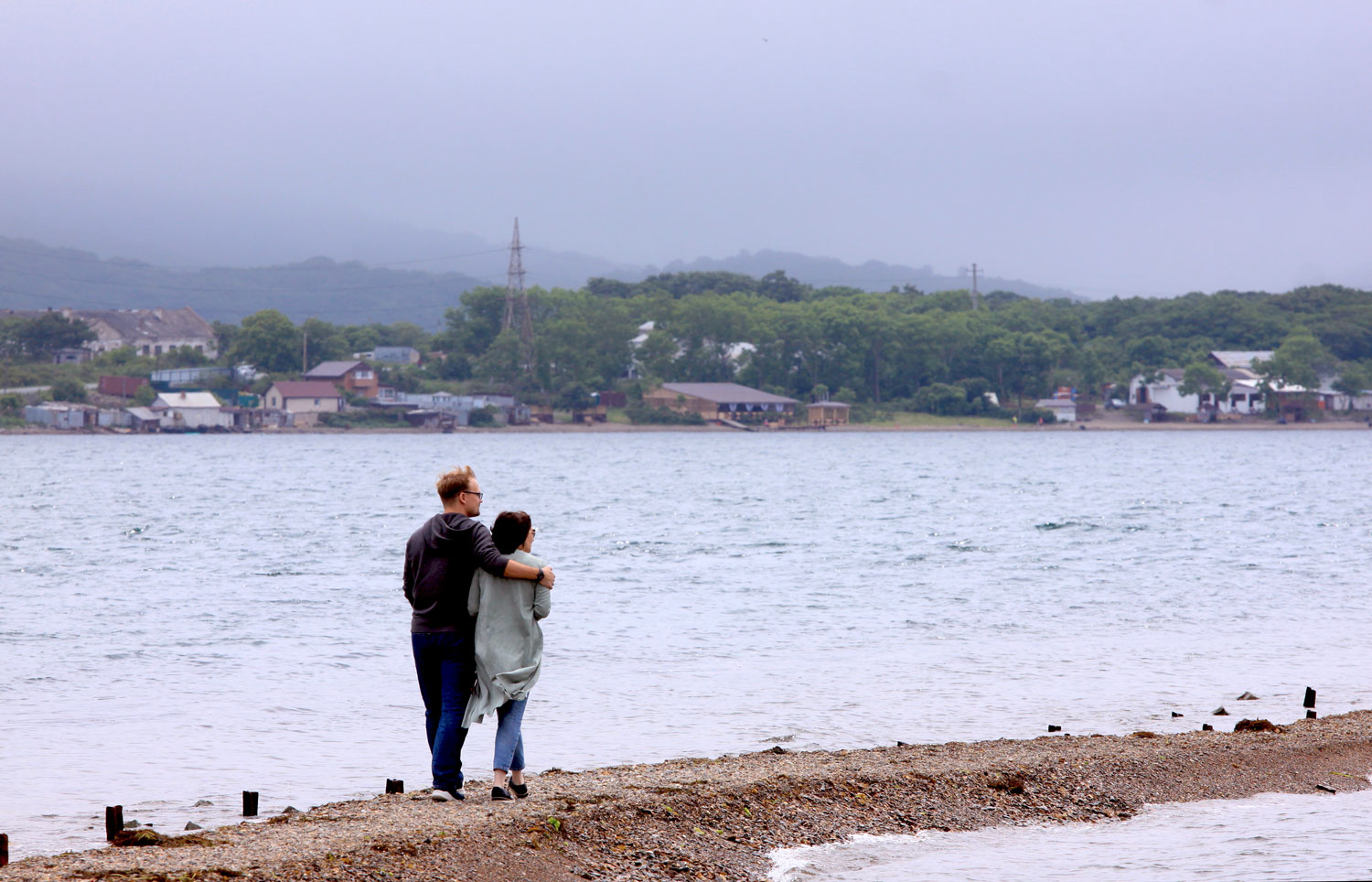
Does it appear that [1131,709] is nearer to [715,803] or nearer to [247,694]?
[715,803]

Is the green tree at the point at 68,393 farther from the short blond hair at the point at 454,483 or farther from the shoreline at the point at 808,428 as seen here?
the short blond hair at the point at 454,483

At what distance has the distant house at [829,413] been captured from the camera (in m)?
144

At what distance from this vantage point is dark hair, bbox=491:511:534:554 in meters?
7.69

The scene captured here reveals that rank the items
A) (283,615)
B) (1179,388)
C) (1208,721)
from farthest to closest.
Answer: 1. (1179,388)
2. (283,615)
3. (1208,721)

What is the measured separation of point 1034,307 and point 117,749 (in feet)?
566

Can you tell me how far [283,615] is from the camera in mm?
21859

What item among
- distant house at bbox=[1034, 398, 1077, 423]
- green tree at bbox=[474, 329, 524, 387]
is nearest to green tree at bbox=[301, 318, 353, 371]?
green tree at bbox=[474, 329, 524, 387]

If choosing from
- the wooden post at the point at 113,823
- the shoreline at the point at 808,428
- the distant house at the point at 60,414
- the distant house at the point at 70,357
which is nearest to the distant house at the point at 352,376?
the shoreline at the point at 808,428

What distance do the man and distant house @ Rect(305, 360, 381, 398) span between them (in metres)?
140

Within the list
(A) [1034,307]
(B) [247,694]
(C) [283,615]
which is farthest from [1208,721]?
(A) [1034,307]

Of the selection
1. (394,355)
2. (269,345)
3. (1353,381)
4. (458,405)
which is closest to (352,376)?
(458,405)

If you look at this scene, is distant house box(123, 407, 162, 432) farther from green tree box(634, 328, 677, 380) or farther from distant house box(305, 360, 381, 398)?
green tree box(634, 328, 677, 380)

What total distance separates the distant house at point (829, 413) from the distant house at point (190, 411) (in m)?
62.4

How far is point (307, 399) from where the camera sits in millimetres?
144500
